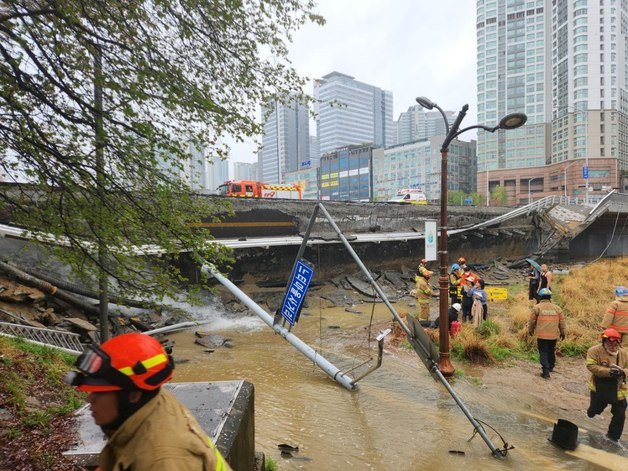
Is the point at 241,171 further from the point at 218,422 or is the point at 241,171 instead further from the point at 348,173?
the point at 218,422

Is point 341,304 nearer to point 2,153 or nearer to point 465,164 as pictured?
point 2,153

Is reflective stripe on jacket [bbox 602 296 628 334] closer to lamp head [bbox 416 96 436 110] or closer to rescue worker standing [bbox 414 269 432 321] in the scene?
rescue worker standing [bbox 414 269 432 321]

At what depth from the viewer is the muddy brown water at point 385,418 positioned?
5121 millimetres

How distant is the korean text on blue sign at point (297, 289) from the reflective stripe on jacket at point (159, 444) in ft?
18.4

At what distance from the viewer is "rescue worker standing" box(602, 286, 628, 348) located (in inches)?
299

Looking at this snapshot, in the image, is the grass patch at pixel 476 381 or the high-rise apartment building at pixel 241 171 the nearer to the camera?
the grass patch at pixel 476 381

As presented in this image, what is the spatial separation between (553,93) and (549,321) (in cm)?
10047

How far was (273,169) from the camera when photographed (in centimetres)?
11094

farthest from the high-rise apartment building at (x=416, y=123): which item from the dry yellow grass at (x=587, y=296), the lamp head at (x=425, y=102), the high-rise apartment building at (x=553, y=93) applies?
the lamp head at (x=425, y=102)

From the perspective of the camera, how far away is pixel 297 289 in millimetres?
7254

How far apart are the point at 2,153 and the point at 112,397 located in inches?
159

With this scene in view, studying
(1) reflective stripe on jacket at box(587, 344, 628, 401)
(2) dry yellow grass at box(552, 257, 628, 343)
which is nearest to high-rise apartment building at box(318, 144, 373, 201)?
(2) dry yellow grass at box(552, 257, 628, 343)

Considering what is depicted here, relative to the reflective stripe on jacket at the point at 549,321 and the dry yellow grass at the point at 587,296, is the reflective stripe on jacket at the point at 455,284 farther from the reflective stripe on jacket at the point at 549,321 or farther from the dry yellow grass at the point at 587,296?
the reflective stripe on jacket at the point at 549,321

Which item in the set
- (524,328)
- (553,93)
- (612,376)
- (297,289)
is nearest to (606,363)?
(612,376)
